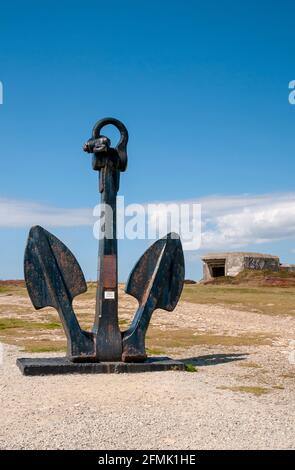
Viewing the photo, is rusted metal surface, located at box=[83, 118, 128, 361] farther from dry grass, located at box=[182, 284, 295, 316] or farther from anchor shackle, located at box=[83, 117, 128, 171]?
dry grass, located at box=[182, 284, 295, 316]

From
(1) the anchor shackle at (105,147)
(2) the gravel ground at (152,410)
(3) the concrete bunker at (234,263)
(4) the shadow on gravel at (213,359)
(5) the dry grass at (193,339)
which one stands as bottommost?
(2) the gravel ground at (152,410)

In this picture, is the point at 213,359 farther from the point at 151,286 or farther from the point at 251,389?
the point at 251,389

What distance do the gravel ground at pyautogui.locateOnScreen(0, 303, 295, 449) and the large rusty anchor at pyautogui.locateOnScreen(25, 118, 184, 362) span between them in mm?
605

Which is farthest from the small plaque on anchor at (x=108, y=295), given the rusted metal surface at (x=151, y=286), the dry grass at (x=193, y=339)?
the dry grass at (x=193, y=339)

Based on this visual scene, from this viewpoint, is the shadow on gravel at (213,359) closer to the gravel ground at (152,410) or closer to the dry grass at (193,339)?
the gravel ground at (152,410)

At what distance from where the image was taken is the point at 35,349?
10.3 m

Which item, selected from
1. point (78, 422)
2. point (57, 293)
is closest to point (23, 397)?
point (78, 422)

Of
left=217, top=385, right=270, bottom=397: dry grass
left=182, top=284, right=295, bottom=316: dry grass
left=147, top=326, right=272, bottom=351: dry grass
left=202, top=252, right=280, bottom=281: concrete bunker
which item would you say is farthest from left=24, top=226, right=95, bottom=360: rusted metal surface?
left=202, top=252, right=280, bottom=281: concrete bunker

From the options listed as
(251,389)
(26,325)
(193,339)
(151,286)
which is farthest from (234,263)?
(251,389)

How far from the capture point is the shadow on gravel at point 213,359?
349 inches

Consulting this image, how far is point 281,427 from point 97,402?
1.75 meters
